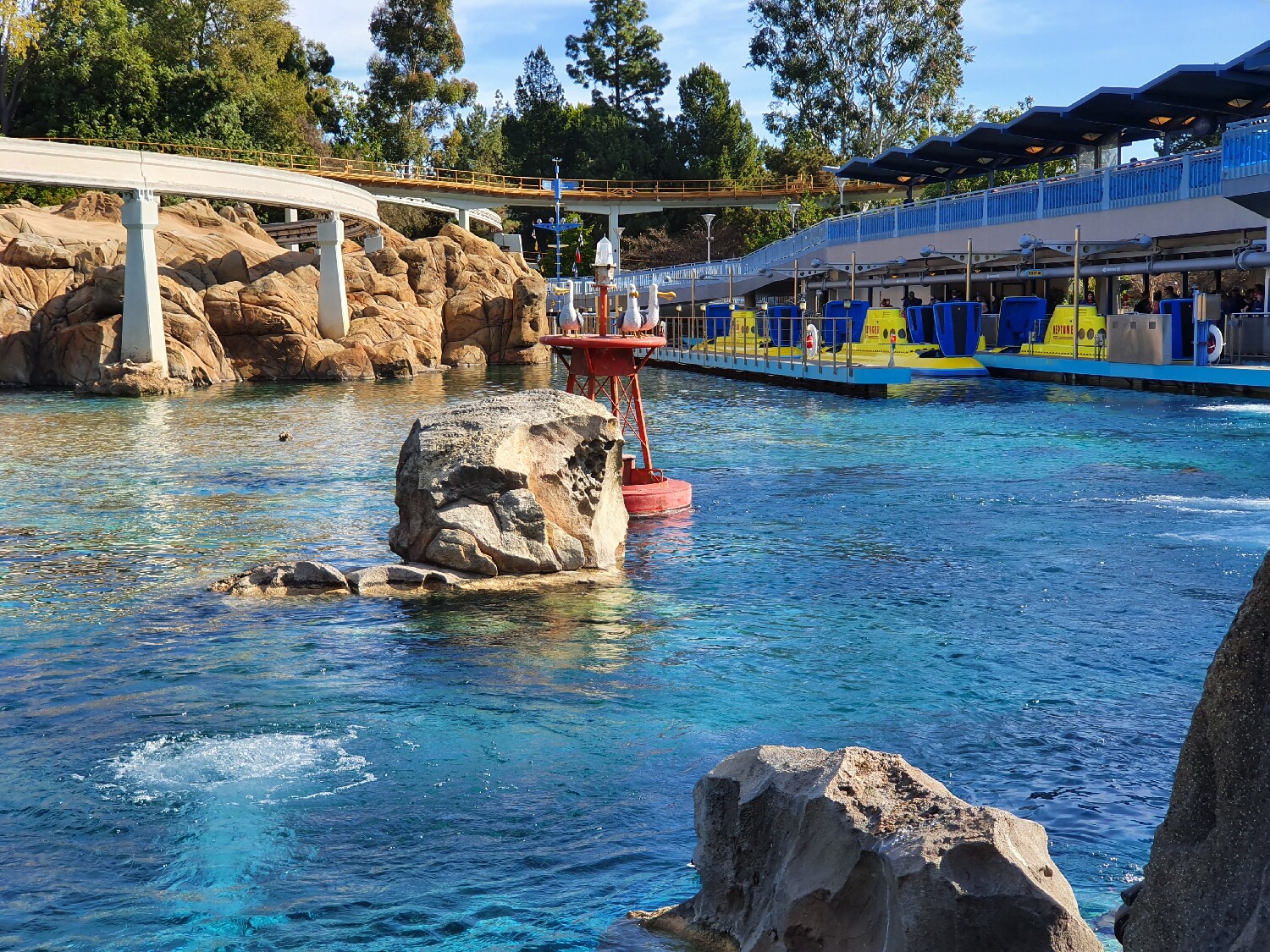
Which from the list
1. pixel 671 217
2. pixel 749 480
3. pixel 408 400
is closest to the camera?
pixel 749 480

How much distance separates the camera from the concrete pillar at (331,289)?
1754 inches

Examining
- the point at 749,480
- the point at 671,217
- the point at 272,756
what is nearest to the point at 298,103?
the point at 671,217

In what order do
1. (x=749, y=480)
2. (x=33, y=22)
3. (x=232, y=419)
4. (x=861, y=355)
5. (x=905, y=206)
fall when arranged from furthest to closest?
(x=905, y=206) → (x=33, y=22) → (x=861, y=355) → (x=232, y=419) → (x=749, y=480)

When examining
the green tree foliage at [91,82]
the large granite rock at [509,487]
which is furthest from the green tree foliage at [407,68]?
the large granite rock at [509,487]

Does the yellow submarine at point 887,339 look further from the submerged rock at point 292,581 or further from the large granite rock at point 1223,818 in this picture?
the large granite rock at point 1223,818

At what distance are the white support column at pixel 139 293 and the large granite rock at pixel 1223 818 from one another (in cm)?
3515

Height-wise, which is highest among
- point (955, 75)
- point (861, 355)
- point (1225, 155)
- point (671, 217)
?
point (955, 75)

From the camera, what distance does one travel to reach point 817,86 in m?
83.2

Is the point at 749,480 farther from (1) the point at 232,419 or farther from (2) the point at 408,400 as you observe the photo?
(2) the point at 408,400

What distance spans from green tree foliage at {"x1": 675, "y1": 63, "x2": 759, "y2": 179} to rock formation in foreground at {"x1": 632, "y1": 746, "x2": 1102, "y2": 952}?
294 feet

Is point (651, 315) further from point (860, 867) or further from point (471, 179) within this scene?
point (471, 179)

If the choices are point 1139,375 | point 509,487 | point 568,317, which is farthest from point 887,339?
point 509,487

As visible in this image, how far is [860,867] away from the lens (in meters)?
3.76

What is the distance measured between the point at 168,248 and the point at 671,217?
176 ft
